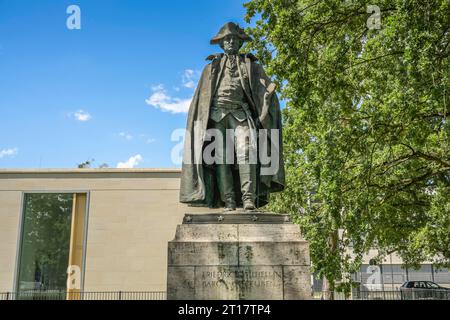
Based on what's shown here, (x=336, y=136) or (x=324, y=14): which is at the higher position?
(x=324, y=14)

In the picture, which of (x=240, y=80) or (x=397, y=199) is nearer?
(x=240, y=80)

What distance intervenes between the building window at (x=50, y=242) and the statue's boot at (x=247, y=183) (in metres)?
22.5

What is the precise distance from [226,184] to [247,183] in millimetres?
340

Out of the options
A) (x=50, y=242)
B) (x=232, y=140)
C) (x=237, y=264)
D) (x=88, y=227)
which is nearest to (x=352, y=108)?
(x=232, y=140)

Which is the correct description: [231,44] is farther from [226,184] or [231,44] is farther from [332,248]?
[332,248]

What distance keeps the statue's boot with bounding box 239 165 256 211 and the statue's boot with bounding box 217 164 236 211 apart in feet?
0.60

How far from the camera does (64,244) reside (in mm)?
28547

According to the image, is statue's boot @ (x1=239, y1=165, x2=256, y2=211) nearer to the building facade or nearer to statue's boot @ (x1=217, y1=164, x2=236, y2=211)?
statue's boot @ (x1=217, y1=164, x2=236, y2=211)

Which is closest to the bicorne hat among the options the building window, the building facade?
the building facade

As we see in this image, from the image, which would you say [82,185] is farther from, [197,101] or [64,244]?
[197,101]

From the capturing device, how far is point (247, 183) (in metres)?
6.89

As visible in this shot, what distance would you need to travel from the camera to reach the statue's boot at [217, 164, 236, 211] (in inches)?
276

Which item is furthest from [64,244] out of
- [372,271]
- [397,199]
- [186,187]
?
[372,271]
